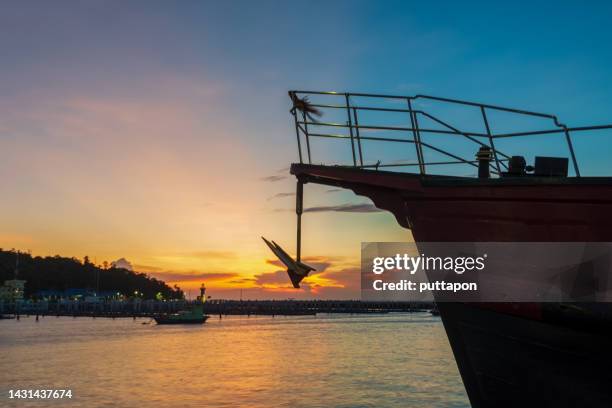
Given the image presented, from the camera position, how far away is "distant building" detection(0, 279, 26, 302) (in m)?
146

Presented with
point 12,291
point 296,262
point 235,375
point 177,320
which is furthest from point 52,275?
point 296,262

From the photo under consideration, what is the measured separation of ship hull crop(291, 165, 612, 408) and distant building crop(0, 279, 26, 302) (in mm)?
157760

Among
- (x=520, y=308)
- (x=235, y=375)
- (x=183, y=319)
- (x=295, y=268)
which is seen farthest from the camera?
(x=183, y=319)

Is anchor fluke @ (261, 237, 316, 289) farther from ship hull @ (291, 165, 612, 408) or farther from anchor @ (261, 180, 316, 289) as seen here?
ship hull @ (291, 165, 612, 408)

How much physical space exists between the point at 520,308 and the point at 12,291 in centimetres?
16610

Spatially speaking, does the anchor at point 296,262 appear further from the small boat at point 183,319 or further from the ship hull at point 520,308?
the small boat at point 183,319

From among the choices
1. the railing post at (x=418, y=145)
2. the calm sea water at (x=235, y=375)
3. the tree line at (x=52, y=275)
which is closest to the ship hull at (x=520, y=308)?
the railing post at (x=418, y=145)

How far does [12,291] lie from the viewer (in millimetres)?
150750

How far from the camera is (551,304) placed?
7582mm

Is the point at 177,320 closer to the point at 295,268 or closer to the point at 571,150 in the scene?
the point at 295,268

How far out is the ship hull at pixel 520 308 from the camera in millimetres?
7562

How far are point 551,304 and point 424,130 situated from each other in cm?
310

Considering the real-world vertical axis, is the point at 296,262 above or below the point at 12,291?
above

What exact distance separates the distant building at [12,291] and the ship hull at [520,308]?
158 m
